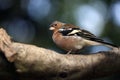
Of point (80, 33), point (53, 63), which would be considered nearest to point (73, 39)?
point (80, 33)

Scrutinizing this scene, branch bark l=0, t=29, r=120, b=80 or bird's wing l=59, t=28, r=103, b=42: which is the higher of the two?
branch bark l=0, t=29, r=120, b=80

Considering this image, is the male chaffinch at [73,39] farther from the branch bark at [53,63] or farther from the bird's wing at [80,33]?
the branch bark at [53,63]

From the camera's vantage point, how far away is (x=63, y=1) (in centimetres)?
943

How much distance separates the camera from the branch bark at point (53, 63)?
355 centimetres

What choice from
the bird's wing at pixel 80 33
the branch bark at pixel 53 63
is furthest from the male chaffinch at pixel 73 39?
the branch bark at pixel 53 63

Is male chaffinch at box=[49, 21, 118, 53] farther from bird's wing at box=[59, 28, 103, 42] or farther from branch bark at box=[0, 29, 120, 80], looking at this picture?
branch bark at box=[0, 29, 120, 80]

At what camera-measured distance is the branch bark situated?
3549 millimetres

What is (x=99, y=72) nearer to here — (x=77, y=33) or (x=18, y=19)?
(x=77, y=33)

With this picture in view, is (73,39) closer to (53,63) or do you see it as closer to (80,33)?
(80,33)

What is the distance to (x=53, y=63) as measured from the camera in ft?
11.9

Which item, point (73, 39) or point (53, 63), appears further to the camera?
point (73, 39)

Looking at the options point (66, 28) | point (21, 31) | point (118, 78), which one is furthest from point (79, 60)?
point (21, 31)

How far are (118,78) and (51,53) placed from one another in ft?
14.1

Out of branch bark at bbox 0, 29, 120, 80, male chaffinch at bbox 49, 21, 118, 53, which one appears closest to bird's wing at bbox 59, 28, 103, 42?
male chaffinch at bbox 49, 21, 118, 53
